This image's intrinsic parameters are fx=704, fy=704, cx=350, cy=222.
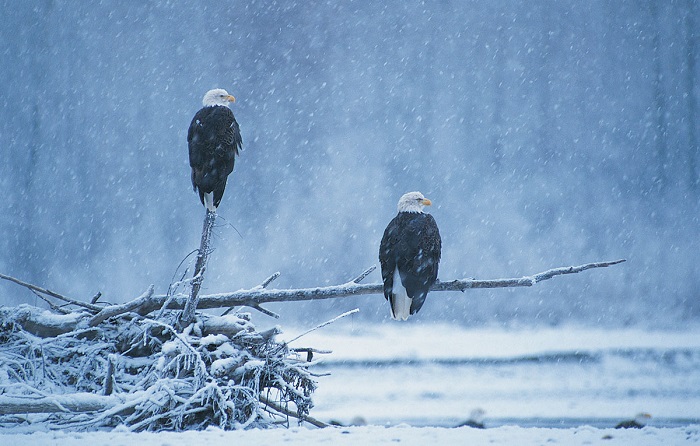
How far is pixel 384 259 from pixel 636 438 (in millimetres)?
3089

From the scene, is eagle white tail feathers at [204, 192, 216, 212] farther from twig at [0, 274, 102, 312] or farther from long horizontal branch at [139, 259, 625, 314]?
twig at [0, 274, 102, 312]

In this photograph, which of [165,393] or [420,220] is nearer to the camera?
[165,393]

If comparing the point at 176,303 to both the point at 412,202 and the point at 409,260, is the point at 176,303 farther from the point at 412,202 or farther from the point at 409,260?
the point at 412,202

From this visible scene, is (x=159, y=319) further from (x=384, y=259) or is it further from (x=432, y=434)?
(x=432, y=434)

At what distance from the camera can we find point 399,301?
5.23 m

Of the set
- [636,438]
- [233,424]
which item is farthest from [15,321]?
[636,438]

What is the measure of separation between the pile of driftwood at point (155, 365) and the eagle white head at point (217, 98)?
158cm

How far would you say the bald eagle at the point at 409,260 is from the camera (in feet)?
16.7

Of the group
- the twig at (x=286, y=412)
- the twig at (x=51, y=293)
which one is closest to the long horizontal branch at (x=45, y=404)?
the twig at (x=286, y=412)

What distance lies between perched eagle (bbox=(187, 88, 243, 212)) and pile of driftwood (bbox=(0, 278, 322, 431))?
866mm

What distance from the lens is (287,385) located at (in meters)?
4.61

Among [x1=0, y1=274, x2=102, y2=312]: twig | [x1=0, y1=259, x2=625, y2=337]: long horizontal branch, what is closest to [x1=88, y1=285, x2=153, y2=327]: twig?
[x1=0, y1=259, x2=625, y2=337]: long horizontal branch

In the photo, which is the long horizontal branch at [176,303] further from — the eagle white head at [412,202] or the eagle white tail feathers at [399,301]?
the eagle white head at [412,202]

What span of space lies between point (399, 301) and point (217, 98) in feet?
6.93
